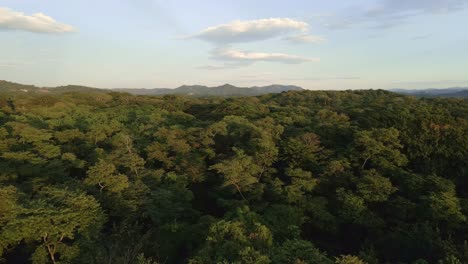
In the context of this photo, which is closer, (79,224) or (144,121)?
(79,224)

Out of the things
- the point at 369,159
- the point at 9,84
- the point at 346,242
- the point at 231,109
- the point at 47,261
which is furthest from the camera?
the point at 9,84

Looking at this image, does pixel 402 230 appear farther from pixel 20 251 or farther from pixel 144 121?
pixel 144 121

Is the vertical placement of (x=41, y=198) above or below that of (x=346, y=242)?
above

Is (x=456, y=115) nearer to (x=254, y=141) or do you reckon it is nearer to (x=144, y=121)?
(x=254, y=141)

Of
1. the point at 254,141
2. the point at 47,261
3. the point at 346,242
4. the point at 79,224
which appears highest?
the point at 254,141

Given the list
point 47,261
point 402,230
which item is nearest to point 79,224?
point 47,261

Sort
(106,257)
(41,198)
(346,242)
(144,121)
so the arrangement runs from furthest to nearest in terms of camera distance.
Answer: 1. (144,121)
2. (346,242)
3. (41,198)
4. (106,257)
